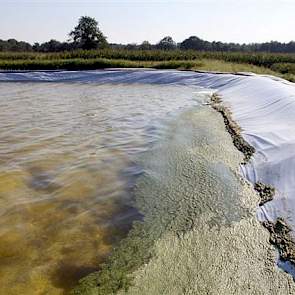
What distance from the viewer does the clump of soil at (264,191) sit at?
2744 millimetres

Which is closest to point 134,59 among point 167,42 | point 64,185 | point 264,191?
point 64,185

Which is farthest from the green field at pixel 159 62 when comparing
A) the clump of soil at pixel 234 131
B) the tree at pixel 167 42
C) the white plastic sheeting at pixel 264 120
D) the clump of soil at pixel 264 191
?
the tree at pixel 167 42

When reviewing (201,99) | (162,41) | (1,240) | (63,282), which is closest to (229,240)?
(63,282)

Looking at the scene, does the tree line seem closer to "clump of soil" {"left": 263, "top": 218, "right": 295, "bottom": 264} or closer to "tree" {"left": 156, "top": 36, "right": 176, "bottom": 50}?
"tree" {"left": 156, "top": 36, "right": 176, "bottom": 50}

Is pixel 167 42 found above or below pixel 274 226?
below

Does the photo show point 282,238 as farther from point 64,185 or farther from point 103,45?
point 103,45

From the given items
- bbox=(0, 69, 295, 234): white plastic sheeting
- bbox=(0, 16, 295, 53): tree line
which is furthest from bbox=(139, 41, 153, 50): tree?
bbox=(0, 69, 295, 234): white plastic sheeting

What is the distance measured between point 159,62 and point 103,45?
13.4 m

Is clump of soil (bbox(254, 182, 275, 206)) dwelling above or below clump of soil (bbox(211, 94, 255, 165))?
above

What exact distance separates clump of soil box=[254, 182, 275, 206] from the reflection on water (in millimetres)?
1008

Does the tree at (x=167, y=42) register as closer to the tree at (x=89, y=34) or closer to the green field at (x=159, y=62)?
the tree at (x=89, y=34)

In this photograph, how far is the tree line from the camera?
1051 inches

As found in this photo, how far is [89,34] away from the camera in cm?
2678

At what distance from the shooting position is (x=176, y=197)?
9.66 feet
